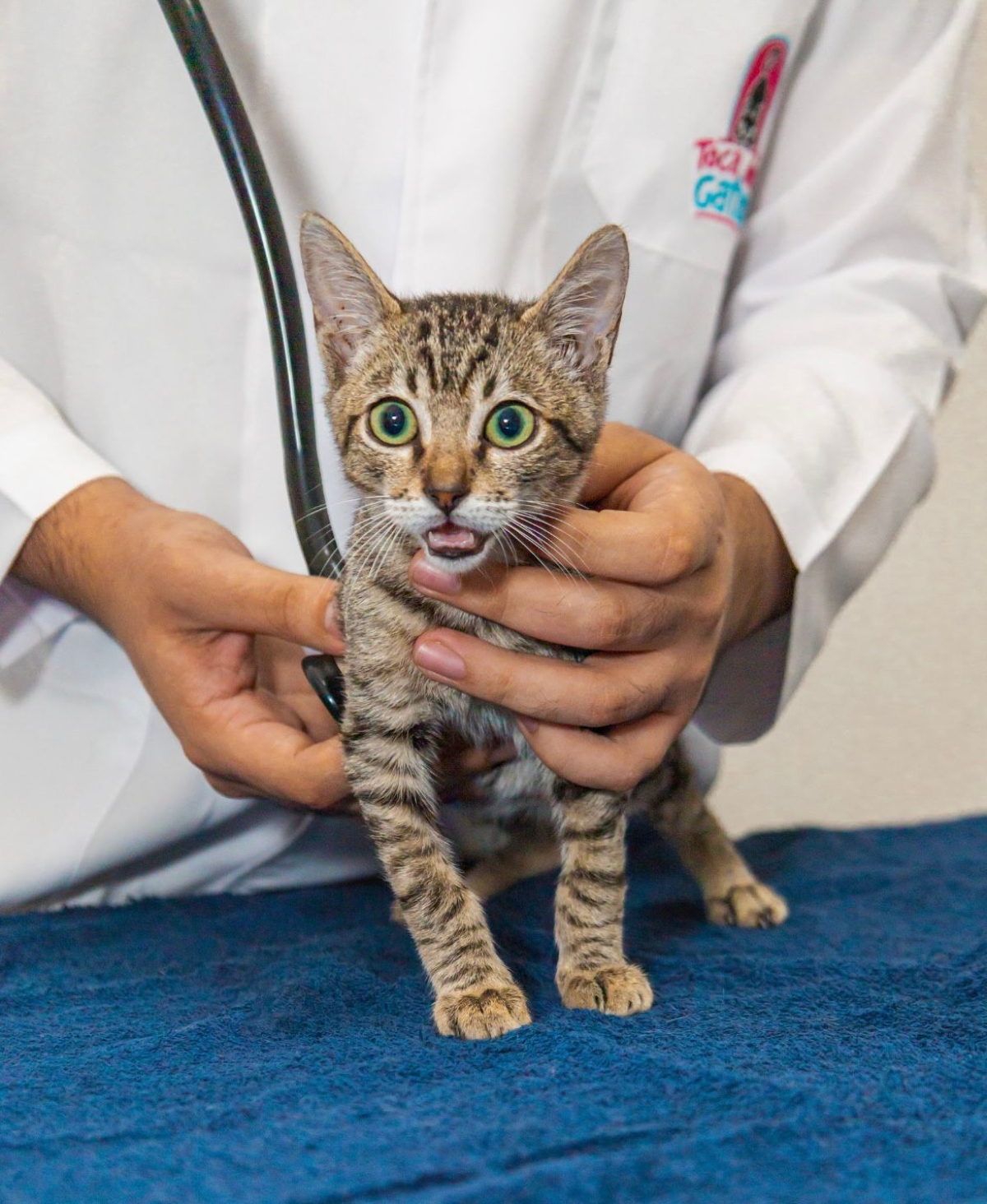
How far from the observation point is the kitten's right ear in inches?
42.7

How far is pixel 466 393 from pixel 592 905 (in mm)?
544

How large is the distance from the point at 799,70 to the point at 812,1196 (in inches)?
58.3

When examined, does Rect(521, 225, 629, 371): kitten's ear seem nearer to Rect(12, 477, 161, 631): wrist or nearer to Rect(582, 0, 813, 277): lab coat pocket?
Rect(582, 0, 813, 277): lab coat pocket

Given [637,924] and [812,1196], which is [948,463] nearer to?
[637,924]

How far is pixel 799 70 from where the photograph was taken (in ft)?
5.04

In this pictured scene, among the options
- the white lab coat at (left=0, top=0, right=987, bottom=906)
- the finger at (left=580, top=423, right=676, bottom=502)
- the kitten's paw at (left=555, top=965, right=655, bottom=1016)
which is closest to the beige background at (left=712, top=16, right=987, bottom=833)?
the white lab coat at (left=0, top=0, right=987, bottom=906)

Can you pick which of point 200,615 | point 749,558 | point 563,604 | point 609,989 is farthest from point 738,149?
point 609,989

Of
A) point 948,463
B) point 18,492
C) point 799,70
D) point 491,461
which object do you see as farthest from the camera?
point 948,463

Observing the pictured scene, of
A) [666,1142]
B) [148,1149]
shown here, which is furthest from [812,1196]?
[148,1149]

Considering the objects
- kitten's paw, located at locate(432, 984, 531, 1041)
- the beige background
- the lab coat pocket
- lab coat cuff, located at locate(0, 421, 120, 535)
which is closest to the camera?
kitten's paw, located at locate(432, 984, 531, 1041)

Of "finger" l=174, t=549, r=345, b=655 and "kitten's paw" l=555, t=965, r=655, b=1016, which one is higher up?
"finger" l=174, t=549, r=345, b=655

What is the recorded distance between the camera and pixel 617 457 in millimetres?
1146

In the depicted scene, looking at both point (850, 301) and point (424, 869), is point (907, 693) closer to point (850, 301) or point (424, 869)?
point (850, 301)

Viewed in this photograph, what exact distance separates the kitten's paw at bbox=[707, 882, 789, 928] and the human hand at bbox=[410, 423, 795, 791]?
38 centimetres
